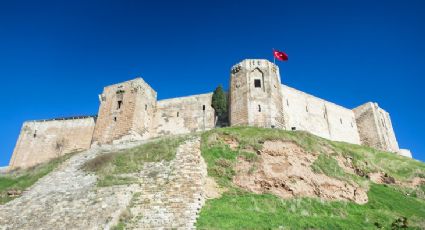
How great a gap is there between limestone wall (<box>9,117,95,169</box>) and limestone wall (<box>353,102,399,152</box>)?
29773mm

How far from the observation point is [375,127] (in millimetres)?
41125

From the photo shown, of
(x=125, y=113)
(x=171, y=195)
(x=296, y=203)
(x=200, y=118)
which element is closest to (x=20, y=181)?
(x=171, y=195)

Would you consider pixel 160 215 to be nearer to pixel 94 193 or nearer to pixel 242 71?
pixel 94 193

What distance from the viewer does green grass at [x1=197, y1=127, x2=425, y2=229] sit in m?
14.2

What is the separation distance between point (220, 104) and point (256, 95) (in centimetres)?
517

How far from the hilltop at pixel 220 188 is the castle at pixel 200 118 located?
806 cm

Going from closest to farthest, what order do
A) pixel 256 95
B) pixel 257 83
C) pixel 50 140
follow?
pixel 256 95 → pixel 257 83 → pixel 50 140

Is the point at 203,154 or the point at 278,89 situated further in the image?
the point at 278,89

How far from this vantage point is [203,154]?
62.9ft

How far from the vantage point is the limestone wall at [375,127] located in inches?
1604

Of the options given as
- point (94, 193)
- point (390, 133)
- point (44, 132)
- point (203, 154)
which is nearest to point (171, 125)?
point (44, 132)

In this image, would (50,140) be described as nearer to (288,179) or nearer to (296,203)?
(288,179)

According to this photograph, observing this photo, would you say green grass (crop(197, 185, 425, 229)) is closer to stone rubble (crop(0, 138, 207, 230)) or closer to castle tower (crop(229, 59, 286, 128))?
stone rubble (crop(0, 138, 207, 230))

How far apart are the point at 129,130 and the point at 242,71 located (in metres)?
10.9
